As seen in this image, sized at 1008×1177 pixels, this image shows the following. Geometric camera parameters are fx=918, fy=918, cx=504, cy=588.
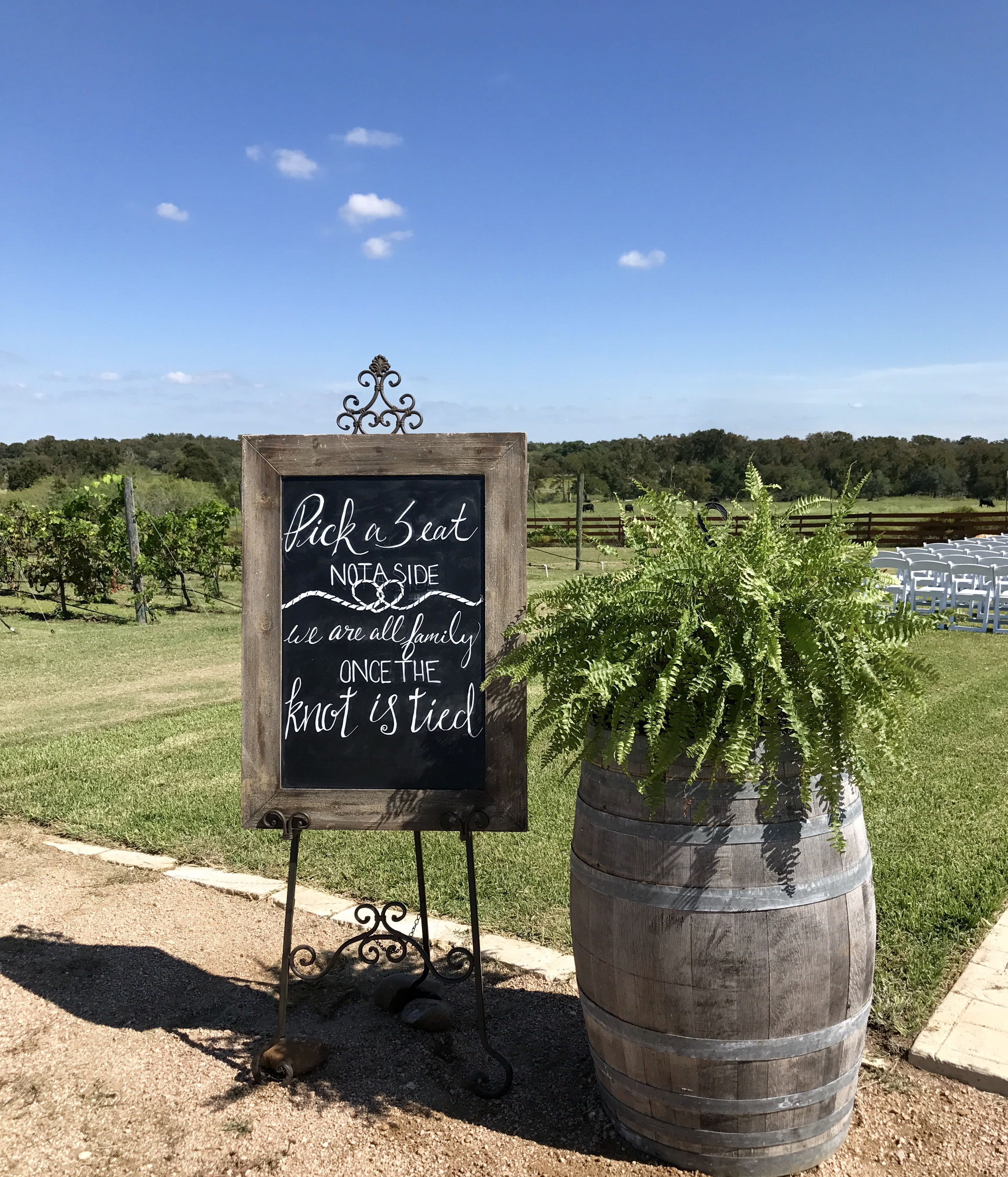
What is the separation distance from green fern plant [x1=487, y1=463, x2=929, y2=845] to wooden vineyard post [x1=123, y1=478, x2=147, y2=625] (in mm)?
12569

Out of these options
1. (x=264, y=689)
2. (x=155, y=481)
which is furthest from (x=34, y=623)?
(x=264, y=689)

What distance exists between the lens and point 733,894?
2105 millimetres

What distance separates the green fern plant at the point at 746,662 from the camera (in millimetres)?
2080

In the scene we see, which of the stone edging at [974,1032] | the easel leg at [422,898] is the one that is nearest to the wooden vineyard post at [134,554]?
the easel leg at [422,898]

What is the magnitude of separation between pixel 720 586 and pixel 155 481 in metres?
23.3

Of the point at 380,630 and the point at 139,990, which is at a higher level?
the point at 380,630

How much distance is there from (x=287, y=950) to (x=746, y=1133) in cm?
135

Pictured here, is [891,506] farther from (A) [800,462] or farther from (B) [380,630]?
(B) [380,630]

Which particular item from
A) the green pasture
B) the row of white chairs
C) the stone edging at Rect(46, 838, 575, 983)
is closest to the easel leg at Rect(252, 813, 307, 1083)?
the stone edging at Rect(46, 838, 575, 983)

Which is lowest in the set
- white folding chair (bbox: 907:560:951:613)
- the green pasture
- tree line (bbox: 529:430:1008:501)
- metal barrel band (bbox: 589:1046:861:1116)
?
metal barrel band (bbox: 589:1046:861:1116)

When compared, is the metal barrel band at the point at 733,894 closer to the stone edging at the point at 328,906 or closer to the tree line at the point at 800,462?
the stone edging at the point at 328,906

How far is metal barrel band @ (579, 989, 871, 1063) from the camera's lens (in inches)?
84.4

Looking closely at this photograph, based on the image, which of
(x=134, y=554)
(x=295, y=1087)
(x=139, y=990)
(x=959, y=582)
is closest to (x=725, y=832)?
(x=295, y=1087)

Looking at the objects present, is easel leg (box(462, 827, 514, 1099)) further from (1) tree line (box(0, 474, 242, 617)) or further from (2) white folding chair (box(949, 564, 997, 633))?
(1) tree line (box(0, 474, 242, 617))
